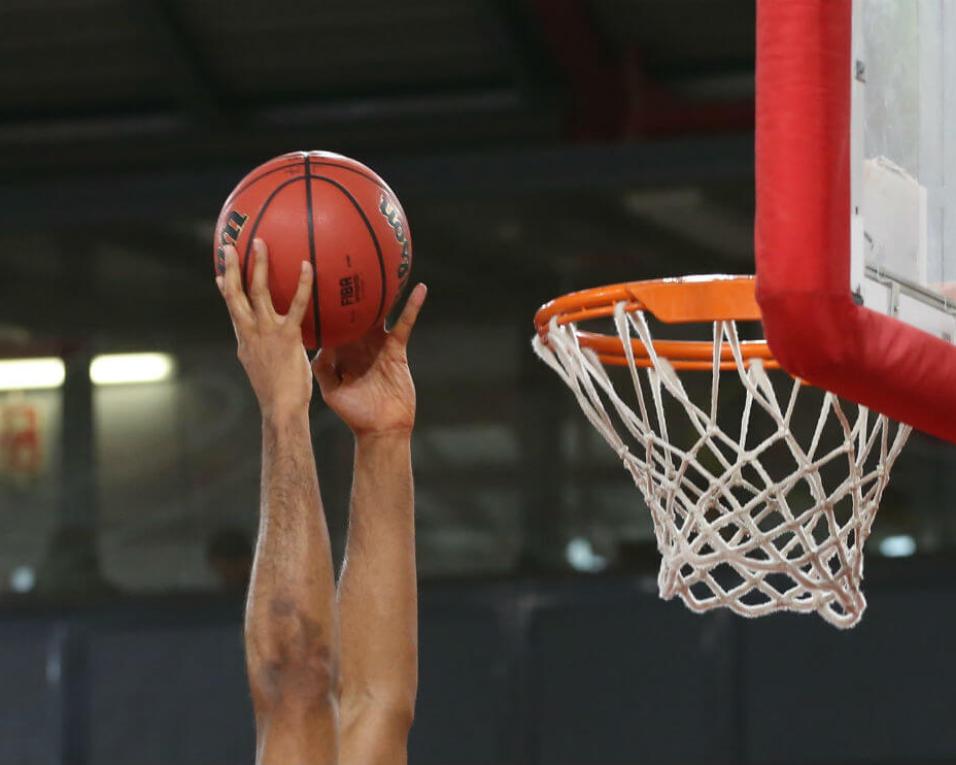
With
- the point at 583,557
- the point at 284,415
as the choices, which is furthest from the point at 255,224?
the point at 583,557

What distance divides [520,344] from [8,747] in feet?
9.83

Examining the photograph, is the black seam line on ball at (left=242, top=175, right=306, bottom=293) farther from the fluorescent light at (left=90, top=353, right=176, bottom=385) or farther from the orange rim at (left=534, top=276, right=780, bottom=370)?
the fluorescent light at (left=90, top=353, right=176, bottom=385)

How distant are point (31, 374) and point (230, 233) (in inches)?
212

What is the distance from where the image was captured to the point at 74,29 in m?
8.02

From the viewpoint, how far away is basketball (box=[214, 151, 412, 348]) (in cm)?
293

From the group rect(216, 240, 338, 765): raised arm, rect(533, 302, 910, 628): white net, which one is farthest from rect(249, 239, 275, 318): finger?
rect(533, 302, 910, 628): white net

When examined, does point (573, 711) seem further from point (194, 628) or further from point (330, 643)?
point (330, 643)

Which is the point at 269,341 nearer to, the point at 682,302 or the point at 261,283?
the point at 261,283

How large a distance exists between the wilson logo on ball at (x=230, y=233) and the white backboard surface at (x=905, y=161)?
3.93ft

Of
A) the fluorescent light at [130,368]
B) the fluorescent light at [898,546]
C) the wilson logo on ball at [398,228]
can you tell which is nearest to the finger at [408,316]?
the wilson logo on ball at [398,228]

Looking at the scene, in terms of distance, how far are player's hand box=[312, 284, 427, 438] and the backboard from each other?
37.4 inches

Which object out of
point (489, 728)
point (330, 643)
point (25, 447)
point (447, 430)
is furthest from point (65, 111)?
point (330, 643)

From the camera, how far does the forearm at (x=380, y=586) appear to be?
289 cm

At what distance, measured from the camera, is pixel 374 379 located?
3.02 m
